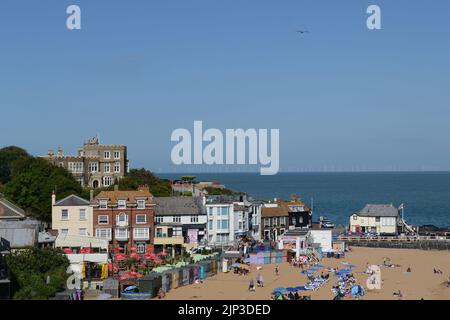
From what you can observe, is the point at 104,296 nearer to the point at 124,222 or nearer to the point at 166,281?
the point at 166,281

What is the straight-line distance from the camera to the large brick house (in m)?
69.4

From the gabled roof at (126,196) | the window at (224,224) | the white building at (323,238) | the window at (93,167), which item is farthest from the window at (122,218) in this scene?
the window at (93,167)

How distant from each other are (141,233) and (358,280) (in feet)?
70.9

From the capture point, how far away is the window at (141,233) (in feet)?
228

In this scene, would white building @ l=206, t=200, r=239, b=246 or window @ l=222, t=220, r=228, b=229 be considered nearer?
white building @ l=206, t=200, r=239, b=246

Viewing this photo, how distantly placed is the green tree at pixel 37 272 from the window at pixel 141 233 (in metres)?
17.1

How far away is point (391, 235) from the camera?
93.9 metres

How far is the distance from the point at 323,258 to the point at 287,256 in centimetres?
646

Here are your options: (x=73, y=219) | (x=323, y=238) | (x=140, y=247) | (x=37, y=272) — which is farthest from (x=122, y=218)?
(x=37, y=272)

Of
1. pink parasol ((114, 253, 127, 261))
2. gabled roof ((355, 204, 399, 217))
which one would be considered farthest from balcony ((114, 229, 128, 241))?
gabled roof ((355, 204, 399, 217))

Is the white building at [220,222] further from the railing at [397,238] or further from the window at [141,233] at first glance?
the railing at [397,238]

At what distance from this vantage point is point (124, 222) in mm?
69562

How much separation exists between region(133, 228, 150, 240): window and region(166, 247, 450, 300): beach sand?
11632 millimetres

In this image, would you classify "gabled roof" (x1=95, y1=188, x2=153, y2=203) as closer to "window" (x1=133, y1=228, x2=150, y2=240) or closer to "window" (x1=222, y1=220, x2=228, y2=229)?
"window" (x1=133, y1=228, x2=150, y2=240)
